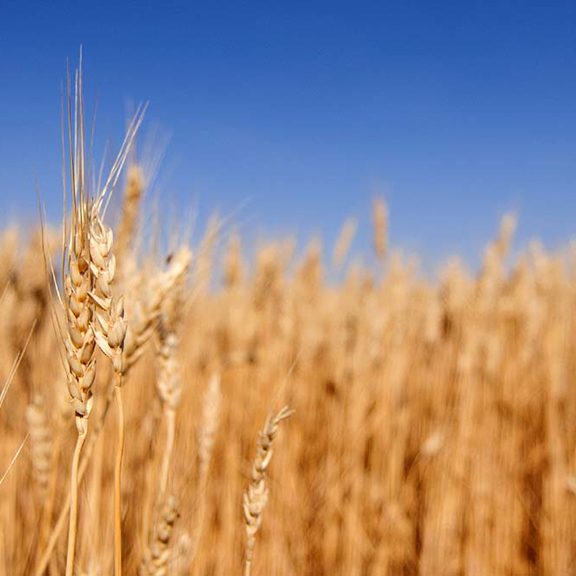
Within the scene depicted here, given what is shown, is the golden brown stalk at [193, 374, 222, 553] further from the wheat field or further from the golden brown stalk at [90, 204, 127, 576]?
the golden brown stalk at [90, 204, 127, 576]

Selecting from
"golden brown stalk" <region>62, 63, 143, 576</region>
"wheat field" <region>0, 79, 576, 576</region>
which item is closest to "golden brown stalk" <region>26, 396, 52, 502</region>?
"wheat field" <region>0, 79, 576, 576</region>

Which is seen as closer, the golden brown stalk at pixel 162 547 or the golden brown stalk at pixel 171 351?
the golden brown stalk at pixel 162 547

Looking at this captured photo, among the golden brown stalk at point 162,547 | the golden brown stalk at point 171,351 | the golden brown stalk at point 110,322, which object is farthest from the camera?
the golden brown stalk at point 171,351

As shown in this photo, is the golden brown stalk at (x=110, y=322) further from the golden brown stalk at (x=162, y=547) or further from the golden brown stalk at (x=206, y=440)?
the golden brown stalk at (x=206, y=440)

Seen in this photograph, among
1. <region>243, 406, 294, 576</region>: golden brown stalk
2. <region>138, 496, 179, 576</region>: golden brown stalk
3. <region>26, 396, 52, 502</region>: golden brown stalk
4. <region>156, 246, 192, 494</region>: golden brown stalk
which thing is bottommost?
<region>138, 496, 179, 576</region>: golden brown stalk

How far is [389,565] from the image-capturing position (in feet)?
4.54

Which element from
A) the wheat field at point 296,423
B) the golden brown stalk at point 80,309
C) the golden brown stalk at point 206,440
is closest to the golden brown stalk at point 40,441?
the wheat field at point 296,423

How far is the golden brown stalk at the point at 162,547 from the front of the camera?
0.52 m

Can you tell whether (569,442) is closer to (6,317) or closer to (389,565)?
(389,565)

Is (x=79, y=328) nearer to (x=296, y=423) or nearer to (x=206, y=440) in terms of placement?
(x=206, y=440)

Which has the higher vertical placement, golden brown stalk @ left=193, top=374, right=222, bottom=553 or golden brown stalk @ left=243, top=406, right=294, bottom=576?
golden brown stalk @ left=193, top=374, right=222, bottom=553

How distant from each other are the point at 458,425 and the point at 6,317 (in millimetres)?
1272

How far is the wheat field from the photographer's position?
743mm

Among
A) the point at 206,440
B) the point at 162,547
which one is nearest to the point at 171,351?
the point at 206,440
